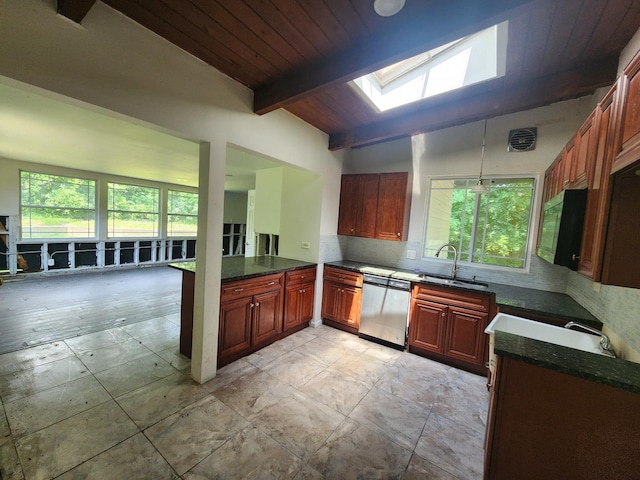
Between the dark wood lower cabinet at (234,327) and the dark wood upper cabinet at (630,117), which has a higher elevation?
the dark wood upper cabinet at (630,117)

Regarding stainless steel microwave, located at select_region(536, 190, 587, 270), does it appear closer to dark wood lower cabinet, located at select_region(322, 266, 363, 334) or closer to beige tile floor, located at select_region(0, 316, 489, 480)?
beige tile floor, located at select_region(0, 316, 489, 480)

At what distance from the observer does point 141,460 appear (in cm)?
155

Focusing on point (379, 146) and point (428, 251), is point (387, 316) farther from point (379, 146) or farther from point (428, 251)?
point (379, 146)

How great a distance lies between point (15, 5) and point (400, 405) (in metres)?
3.46

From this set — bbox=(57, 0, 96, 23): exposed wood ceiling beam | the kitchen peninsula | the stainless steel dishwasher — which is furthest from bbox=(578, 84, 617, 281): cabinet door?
bbox=(57, 0, 96, 23): exposed wood ceiling beam

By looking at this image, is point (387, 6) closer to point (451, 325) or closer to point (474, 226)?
point (474, 226)

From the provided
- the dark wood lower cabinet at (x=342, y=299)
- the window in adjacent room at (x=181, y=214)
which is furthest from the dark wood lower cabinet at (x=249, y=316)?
the window in adjacent room at (x=181, y=214)

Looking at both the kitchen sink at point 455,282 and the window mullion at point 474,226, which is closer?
the kitchen sink at point 455,282

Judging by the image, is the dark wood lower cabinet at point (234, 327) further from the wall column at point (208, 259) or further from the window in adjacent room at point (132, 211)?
the window in adjacent room at point (132, 211)

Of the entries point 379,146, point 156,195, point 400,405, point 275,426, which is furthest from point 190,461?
point 156,195

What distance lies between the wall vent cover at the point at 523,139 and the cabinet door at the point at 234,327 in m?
3.48

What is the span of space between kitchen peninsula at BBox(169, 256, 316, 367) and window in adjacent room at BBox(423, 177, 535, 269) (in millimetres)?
1911

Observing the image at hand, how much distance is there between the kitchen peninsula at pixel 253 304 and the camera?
2.56 m

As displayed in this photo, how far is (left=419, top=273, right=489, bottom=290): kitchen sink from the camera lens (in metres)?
2.82
